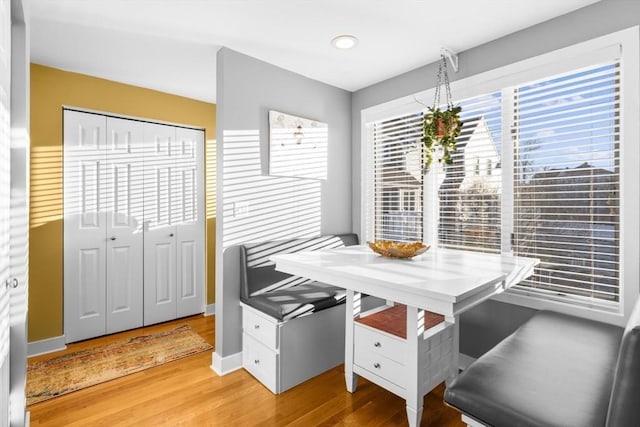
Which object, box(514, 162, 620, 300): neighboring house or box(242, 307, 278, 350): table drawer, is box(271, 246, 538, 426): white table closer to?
box(514, 162, 620, 300): neighboring house

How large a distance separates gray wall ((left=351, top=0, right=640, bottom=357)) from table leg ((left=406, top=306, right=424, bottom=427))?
90 centimetres

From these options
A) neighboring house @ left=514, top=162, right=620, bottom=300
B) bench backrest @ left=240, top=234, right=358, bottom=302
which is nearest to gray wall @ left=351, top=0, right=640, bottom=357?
neighboring house @ left=514, top=162, right=620, bottom=300

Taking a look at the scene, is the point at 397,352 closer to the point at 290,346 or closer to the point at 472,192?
the point at 290,346

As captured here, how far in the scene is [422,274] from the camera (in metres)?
1.69

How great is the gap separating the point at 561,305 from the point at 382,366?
1207mm

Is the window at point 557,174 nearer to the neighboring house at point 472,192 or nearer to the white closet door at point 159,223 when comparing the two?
the neighboring house at point 472,192

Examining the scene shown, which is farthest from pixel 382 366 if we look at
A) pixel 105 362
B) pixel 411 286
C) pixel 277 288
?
pixel 105 362

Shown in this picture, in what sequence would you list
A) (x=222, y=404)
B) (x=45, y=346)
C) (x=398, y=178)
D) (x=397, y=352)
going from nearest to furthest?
(x=397, y=352), (x=222, y=404), (x=45, y=346), (x=398, y=178)

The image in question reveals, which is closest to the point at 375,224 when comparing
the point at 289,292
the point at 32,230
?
the point at 289,292

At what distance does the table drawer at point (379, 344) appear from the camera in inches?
72.7

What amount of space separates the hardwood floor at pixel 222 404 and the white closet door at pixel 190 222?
1239mm

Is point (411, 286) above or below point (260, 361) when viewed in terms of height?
above

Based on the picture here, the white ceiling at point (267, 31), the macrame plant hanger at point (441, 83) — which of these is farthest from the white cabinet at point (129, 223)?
the macrame plant hanger at point (441, 83)

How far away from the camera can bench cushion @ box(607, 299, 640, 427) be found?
87 cm
